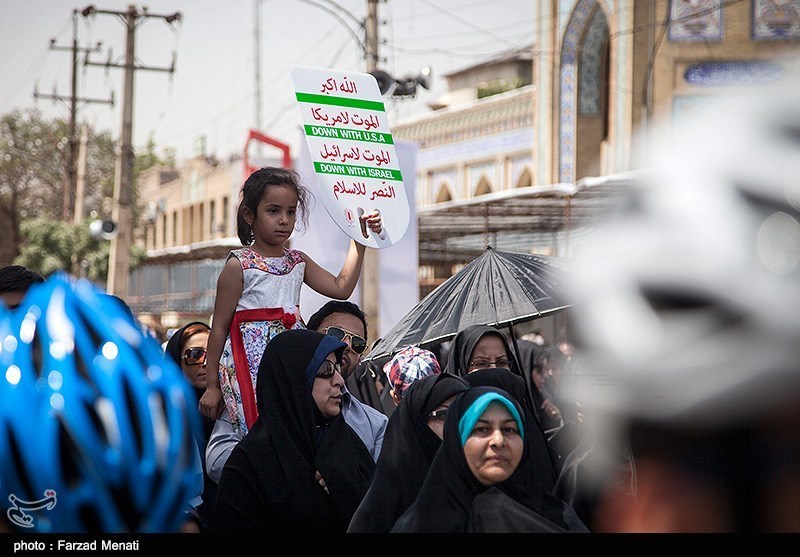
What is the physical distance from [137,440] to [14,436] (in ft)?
0.67

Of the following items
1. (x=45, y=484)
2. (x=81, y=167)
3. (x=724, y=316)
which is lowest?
(x=45, y=484)

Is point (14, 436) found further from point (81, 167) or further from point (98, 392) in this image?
point (81, 167)

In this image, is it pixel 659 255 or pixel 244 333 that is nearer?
pixel 659 255

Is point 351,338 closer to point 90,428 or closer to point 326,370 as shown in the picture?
point 326,370

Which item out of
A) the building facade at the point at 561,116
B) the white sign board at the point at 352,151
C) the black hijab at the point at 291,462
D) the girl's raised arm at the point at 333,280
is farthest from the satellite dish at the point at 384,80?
the black hijab at the point at 291,462

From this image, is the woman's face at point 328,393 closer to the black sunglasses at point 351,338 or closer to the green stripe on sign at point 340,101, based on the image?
the black sunglasses at point 351,338

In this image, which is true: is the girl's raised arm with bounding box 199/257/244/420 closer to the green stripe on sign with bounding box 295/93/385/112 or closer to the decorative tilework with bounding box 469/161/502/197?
the green stripe on sign with bounding box 295/93/385/112

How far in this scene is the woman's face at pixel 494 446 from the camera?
8.92 feet

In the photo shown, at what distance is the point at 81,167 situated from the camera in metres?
25.4

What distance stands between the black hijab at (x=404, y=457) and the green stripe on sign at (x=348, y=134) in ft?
4.73

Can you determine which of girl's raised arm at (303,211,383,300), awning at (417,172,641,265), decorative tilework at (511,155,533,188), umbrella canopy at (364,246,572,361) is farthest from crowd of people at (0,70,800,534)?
decorative tilework at (511,155,533,188)

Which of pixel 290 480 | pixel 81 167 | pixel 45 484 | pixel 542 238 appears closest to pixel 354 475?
pixel 290 480

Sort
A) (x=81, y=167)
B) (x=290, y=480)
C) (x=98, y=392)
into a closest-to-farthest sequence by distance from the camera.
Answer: (x=98, y=392) < (x=290, y=480) < (x=81, y=167)

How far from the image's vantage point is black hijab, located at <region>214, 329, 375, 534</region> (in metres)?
3.35
